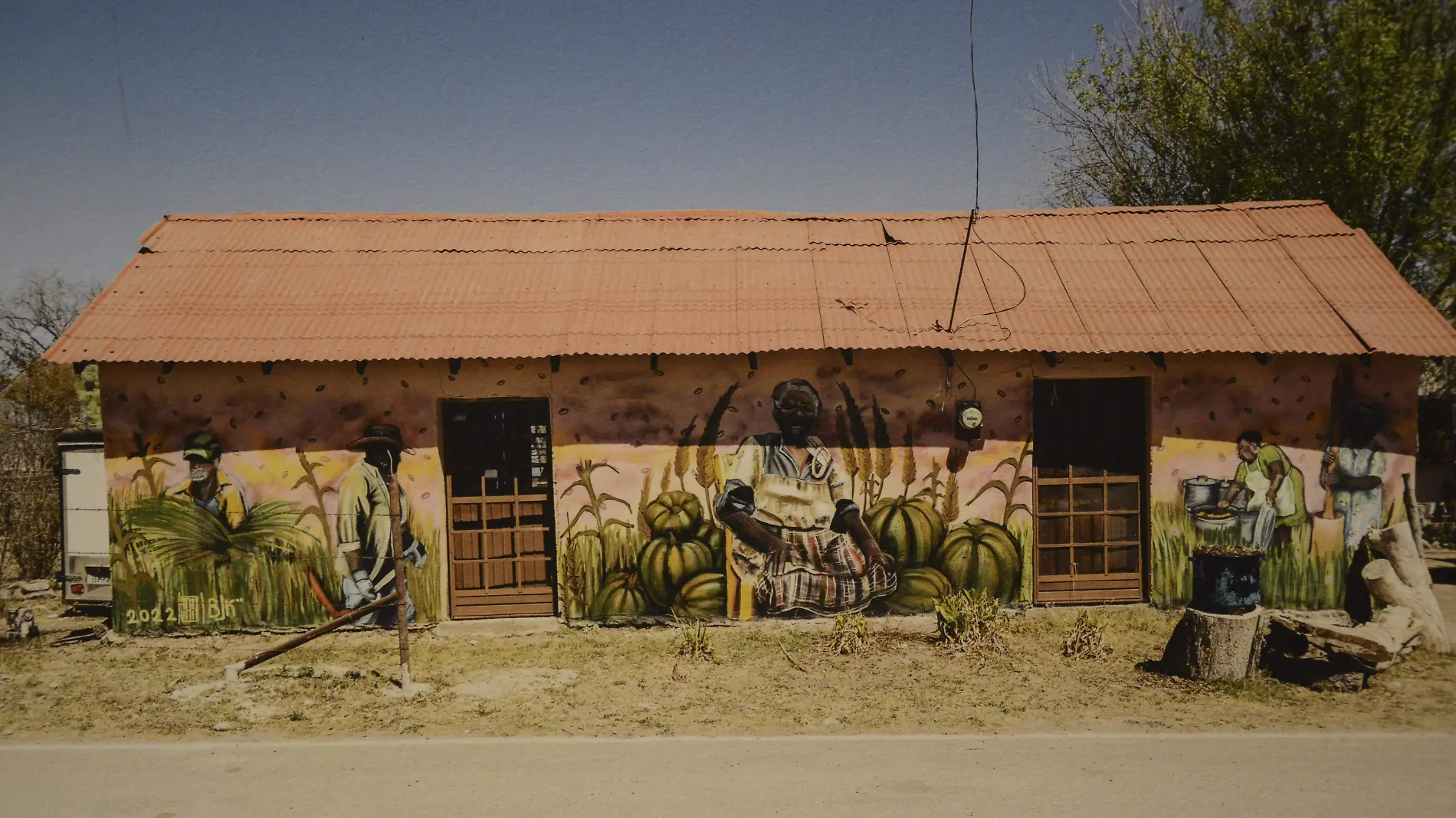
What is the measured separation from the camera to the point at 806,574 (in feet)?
32.2

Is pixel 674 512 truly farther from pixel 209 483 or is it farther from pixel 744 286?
pixel 209 483

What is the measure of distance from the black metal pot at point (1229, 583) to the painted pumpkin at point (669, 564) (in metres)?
4.72

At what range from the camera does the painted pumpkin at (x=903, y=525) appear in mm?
9859

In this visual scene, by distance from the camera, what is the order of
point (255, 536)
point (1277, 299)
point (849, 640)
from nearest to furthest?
point (849, 640) < point (255, 536) < point (1277, 299)

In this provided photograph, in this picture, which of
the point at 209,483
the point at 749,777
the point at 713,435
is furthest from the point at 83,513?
the point at 749,777

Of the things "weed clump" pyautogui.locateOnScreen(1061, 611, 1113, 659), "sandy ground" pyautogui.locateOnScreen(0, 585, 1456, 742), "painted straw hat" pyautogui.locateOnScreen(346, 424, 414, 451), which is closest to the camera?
"sandy ground" pyautogui.locateOnScreen(0, 585, 1456, 742)

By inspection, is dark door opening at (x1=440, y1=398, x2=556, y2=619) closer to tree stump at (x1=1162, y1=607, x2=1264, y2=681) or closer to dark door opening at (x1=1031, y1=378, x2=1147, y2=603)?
dark door opening at (x1=1031, y1=378, x2=1147, y2=603)

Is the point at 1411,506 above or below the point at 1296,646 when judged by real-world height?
above

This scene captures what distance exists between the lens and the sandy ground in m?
7.06

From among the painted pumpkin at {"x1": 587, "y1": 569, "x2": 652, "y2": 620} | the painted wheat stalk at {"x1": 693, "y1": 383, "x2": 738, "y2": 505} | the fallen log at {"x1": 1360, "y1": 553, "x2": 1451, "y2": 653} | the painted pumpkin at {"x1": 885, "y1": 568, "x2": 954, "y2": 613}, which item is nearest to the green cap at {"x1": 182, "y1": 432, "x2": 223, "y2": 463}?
the painted pumpkin at {"x1": 587, "y1": 569, "x2": 652, "y2": 620}

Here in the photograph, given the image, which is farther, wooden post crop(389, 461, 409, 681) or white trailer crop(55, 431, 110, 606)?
Answer: white trailer crop(55, 431, 110, 606)

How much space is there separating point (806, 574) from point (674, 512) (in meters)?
1.57

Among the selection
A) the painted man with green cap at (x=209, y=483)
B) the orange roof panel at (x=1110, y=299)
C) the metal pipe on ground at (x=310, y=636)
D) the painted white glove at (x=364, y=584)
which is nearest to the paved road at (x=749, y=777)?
the metal pipe on ground at (x=310, y=636)

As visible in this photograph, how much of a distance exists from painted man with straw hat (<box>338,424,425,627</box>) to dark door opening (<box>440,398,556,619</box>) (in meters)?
0.49
